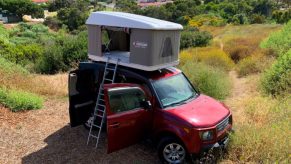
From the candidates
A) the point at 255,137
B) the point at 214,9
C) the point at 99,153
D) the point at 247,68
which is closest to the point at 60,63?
the point at 247,68

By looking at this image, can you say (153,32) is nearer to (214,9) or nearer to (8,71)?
(8,71)

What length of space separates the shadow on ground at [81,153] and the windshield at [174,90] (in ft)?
3.84

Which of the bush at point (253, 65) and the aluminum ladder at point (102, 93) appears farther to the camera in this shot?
the bush at point (253, 65)

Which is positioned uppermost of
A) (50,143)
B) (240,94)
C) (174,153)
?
(174,153)

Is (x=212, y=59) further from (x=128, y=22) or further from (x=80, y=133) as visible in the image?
(x=128, y=22)

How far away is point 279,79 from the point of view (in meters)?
10.8

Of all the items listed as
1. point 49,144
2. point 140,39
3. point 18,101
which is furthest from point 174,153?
point 18,101

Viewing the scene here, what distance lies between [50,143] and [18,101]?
254 cm

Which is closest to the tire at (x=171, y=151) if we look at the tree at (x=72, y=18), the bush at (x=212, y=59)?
the bush at (x=212, y=59)

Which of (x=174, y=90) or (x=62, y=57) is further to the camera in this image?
(x=62, y=57)

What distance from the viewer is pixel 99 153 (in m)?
7.09

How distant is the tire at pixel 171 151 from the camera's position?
6.22 m

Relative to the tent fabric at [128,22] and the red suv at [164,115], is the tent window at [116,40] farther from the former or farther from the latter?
the red suv at [164,115]

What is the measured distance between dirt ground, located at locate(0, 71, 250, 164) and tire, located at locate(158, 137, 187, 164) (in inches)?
18.1
